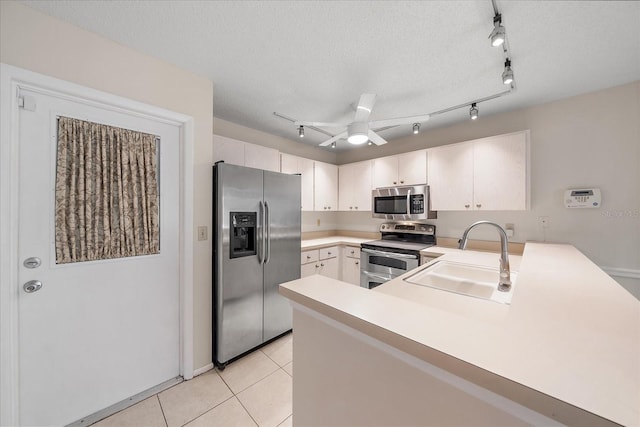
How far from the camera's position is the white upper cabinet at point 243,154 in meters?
2.52

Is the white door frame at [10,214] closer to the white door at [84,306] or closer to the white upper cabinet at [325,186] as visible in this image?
the white door at [84,306]

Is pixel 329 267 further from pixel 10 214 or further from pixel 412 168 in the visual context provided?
pixel 10 214

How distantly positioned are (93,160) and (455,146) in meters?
3.44

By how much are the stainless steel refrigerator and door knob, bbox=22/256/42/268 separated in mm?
1025

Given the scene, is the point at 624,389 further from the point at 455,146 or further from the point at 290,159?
the point at 290,159

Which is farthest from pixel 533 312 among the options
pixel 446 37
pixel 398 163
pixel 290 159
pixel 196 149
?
pixel 290 159

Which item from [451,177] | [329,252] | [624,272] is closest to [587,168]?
[624,272]

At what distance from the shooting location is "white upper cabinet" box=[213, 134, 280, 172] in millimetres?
2523

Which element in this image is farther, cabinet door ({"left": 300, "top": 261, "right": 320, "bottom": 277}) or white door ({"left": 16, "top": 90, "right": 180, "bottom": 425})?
cabinet door ({"left": 300, "top": 261, "right": 320, "bottom": 277})

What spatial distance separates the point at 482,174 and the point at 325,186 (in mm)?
2128

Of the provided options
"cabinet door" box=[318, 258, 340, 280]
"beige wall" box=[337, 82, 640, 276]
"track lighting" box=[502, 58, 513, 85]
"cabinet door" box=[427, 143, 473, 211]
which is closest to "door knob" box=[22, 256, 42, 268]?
"cabinet door" box=[318, 258, 340, 280]

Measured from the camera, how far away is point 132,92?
165 cm

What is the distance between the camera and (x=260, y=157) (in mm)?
2912

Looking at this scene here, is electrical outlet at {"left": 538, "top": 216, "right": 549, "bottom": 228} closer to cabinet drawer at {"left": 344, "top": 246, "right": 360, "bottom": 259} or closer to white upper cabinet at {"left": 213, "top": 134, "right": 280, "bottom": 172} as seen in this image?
cabinet drawer at {"left": 344, "top": 246, "right": 360, "bottom": 259}
